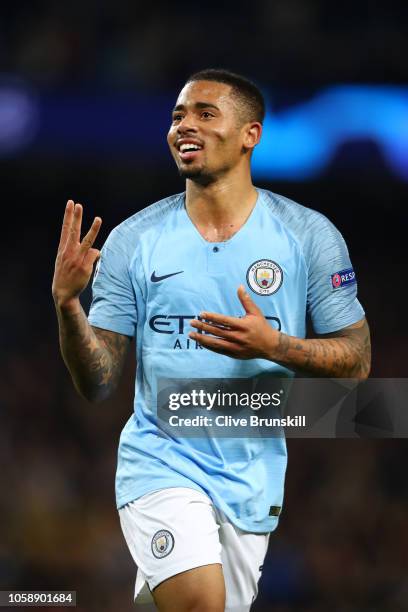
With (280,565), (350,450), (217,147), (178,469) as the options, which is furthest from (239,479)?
(350,450)

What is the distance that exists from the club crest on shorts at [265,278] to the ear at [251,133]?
512mm

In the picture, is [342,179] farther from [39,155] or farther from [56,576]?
[56,576]

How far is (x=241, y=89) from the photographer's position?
4.07m

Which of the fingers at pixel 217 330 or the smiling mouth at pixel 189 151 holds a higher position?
the smiling mouth at pixel 189 151

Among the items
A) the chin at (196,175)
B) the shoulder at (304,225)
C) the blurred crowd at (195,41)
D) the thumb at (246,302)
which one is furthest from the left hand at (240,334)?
the blurred crowd at (195,41)

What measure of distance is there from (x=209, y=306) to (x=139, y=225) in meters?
0.47

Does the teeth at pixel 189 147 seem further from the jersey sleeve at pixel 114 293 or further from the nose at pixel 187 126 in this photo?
the jersey sleeve at pixel 114 293

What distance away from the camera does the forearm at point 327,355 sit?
3.56 metres

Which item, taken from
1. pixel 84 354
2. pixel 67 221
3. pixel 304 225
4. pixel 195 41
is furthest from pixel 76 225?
pixel 195 41

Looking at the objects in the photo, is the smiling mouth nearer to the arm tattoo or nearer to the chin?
the chin

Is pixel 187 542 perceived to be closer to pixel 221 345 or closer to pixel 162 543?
pixel 162 543

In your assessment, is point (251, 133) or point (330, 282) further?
point (251, 133)

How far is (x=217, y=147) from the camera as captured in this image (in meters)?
3.96

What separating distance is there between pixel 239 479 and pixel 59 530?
11.8 ft
